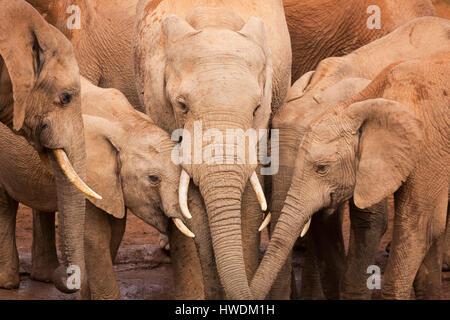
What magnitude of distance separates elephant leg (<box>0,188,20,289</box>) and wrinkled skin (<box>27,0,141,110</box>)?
900 millimetres

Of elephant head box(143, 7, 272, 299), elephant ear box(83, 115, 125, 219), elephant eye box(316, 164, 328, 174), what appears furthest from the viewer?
elephant ear box(83, 115, 125, 219)

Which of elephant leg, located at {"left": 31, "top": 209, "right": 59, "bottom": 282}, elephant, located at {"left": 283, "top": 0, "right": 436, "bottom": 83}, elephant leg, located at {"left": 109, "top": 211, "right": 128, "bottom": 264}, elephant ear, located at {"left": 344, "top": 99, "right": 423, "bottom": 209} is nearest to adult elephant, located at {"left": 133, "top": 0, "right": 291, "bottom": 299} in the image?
elephant ear, located at {"left": 344, "top": 99, "right": 423, "bottom": 209}

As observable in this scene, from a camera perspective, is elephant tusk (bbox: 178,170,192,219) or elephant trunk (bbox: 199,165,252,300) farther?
elephant tusk (bbox: 178,170,192,219)

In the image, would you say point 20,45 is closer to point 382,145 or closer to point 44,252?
point 382,145

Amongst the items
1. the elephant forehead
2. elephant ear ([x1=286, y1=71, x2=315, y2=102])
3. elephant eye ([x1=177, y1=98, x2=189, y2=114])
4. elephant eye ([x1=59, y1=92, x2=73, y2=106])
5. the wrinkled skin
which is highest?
the wrinkled skin

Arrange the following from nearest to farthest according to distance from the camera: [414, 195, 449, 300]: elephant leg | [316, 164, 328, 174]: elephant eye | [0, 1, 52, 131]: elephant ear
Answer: [0, 1, 52, 131]: elephant ear < [316, 164, 328, 174]: elephant eye < [414, 195, 449, 300]: elephant leg

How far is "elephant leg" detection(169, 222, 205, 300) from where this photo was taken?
21.9 feet

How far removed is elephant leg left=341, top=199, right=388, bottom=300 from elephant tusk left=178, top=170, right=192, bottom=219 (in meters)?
1.04

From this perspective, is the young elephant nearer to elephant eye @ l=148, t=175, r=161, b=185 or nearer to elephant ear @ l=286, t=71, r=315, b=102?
elephant eye @ l=148, t=175, r=161, b=185

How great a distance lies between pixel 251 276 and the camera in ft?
21.8

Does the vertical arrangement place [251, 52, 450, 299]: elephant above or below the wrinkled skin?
below

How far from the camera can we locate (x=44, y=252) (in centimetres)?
785

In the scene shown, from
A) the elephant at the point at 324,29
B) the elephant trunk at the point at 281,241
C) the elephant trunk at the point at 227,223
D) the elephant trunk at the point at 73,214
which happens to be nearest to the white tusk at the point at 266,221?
the elephant trunk at the point at 281,241
